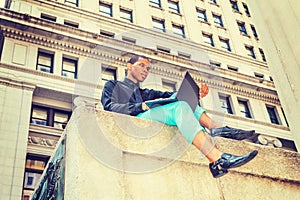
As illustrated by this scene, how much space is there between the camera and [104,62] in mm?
24938

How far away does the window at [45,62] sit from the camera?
73.8ft

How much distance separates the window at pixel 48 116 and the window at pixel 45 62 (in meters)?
2.50

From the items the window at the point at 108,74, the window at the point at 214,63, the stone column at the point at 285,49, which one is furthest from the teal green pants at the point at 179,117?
the window at the point at 214,63

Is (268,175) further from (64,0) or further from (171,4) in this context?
(171,4)

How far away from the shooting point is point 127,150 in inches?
162

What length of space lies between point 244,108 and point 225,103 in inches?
70.6

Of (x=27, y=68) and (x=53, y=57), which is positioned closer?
(x=27, y=68)

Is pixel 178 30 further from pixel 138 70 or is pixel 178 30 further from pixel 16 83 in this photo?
pixel 138 70

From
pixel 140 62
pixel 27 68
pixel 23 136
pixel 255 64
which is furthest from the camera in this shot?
pixel 255 64

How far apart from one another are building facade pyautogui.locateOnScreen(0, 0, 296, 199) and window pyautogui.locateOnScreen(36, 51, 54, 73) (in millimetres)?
60

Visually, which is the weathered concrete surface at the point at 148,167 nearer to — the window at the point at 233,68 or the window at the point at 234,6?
the window at the point at 233,68

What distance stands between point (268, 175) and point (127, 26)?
83.2ft

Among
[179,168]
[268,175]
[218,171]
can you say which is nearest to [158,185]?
[179,168]

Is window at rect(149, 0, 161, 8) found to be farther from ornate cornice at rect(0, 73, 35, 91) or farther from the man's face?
the man's face
